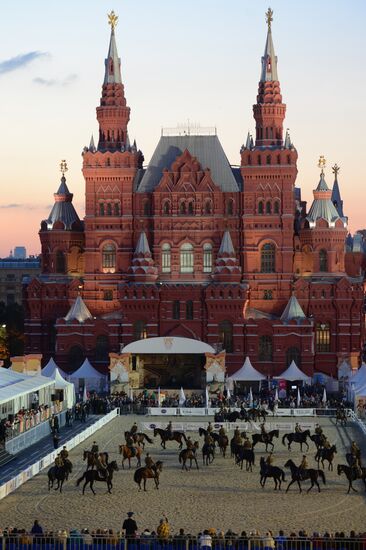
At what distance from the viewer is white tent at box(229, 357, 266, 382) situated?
80.3 m

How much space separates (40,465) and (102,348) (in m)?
43.5

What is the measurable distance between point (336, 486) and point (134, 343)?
41.8m

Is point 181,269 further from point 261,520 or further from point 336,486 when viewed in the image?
point 261,520

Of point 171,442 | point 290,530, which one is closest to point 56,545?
point 290,530

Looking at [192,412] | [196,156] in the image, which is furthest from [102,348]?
[192,412]

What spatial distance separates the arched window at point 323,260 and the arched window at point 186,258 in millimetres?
10200

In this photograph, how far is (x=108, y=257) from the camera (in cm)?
9194

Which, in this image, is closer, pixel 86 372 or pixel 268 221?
pixel 86 372

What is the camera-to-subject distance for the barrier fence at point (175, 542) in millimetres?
29297

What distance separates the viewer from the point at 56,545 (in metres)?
30.0

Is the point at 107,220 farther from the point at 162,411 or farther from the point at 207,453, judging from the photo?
the point at 207,453

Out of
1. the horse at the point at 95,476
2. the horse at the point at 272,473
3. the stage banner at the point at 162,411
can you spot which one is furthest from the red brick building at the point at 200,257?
the horse at the point at 95,476

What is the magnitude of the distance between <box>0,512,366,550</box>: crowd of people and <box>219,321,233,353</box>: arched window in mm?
56268

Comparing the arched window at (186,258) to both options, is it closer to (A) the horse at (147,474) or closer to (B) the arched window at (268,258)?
(B) the arched window at (268,258)
